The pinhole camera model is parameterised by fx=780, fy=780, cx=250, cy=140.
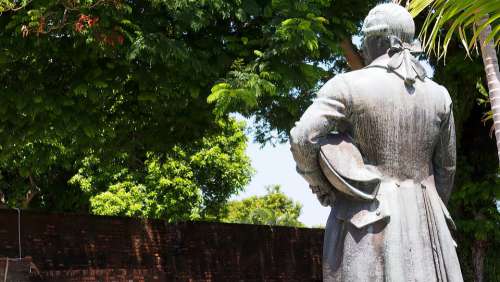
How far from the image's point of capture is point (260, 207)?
43.2 metres

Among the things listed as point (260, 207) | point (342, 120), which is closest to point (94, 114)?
point (342, 120)

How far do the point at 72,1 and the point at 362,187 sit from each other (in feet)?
18.6

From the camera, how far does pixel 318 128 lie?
11.3 feet

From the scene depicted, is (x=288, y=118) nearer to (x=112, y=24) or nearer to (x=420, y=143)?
(x=112, y=24)

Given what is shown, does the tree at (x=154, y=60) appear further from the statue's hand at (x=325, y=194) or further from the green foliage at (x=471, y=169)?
the statue's hand at (x=325, y=194)

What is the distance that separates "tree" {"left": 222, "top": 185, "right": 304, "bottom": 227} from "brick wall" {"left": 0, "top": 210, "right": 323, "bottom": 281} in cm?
2369

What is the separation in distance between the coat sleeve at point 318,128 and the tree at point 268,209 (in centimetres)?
3493

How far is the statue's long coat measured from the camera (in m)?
3.41

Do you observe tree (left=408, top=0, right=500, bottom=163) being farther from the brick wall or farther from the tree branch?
the brick wall

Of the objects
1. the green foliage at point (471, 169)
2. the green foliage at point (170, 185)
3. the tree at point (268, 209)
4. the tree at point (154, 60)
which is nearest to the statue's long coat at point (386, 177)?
the tree at point (154, 60)

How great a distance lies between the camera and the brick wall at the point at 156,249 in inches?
444

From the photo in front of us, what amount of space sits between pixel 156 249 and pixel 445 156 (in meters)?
9.66

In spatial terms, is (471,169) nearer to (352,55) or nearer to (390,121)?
(352,55)

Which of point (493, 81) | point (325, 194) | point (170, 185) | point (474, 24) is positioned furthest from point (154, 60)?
point (170, 185)
